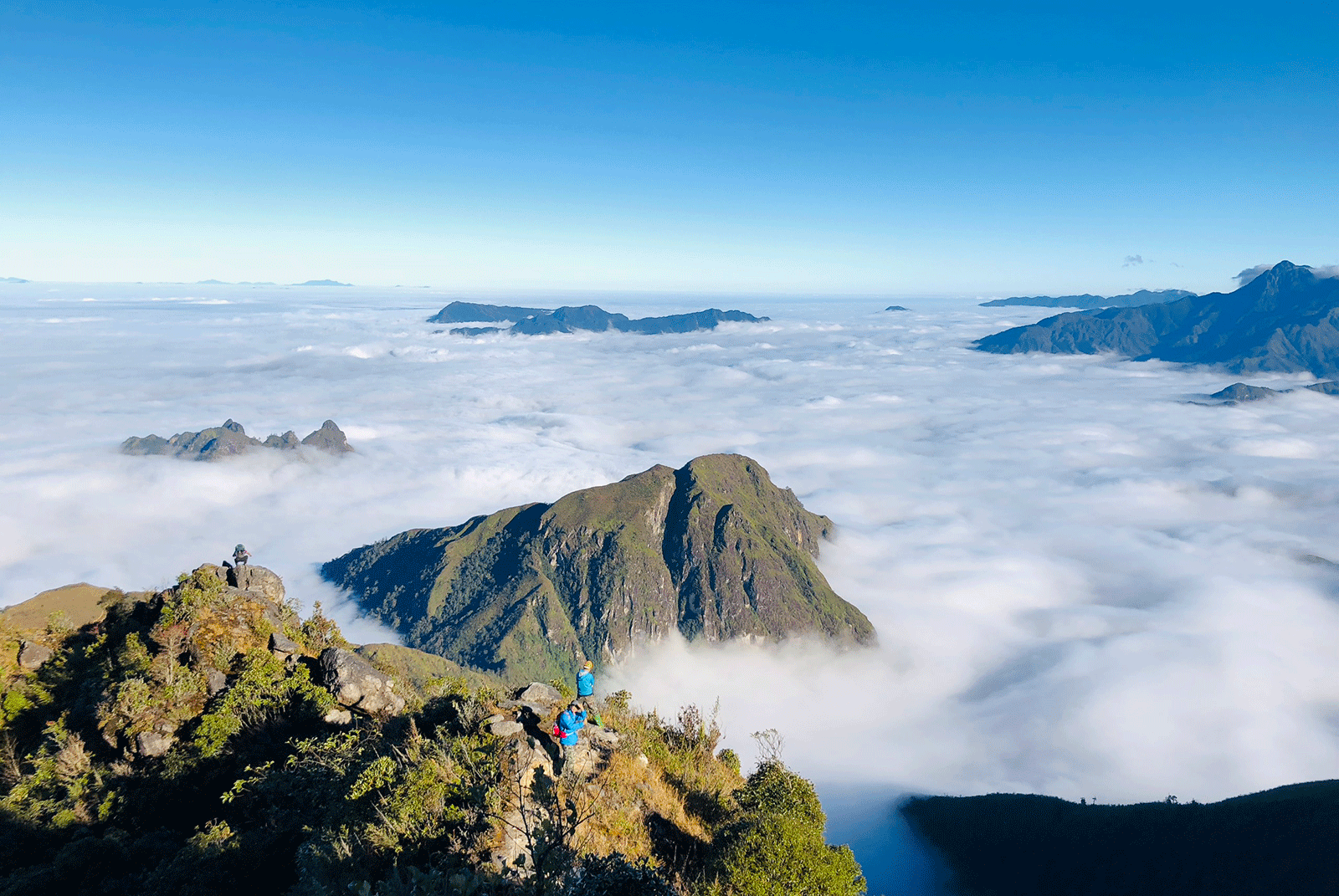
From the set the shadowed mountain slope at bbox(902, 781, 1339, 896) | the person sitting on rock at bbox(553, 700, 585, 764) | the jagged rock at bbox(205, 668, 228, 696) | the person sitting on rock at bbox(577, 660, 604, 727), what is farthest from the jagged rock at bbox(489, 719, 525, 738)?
the shadowed mountain slope at bbox(902, 781, 1339, 896)

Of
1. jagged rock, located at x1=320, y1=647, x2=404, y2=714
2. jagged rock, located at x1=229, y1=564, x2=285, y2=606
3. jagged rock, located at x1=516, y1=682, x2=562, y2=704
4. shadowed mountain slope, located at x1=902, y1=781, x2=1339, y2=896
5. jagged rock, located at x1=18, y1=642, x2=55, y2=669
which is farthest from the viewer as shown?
shadowed mountain slope, located at x1=902, y1=781, x2=1339, y2=896

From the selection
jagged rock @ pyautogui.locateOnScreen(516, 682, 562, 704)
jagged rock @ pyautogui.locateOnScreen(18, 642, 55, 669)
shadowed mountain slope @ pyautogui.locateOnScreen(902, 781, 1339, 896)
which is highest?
jagged rock @ pyautogui.locateOnScreen(516, 682, 562, 704)

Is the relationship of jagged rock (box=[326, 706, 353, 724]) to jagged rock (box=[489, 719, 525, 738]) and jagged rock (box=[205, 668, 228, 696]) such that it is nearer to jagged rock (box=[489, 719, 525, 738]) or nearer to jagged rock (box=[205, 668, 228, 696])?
jagged rock (box=[205, 668, 228, 696])

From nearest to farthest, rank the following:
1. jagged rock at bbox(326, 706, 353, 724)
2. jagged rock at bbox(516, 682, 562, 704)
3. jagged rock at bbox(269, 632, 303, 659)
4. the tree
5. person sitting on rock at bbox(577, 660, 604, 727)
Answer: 1. the tree
2. person sitting on rock at bbox(577, 660, 604, 727)
3. jagged rock at bbox(326, 706, 353, 724)
4. jagged rock at bbox(516, 682, 562, 704)
5. jagged rock at bbox(269, 632, 303, 659)

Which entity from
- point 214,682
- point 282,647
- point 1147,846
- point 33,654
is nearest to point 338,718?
point 214,682

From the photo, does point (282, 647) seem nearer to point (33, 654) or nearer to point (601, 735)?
point (33, 654)

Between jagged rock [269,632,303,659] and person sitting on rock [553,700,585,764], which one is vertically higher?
person sitting on rock [553,700,585,764]

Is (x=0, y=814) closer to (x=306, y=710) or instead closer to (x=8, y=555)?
(x=306, y=710)

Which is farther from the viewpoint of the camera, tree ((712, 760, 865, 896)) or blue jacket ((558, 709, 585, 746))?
Result: blue jacket ((558, 709, 585, 746))
